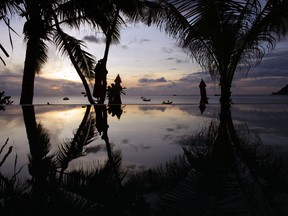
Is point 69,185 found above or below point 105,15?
below

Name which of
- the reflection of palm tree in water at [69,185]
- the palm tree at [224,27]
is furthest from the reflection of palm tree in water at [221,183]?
the palm tree at [224,27]

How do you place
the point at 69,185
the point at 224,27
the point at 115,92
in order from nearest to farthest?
the point at 69,185 → the point at 224,27 → the point at 115,92

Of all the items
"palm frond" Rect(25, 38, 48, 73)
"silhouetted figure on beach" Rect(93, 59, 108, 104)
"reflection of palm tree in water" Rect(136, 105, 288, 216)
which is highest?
"palm frond" Rect(25, 38, 48, 73)

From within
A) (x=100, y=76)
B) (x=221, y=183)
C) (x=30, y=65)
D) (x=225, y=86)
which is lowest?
(x=221, y=183)

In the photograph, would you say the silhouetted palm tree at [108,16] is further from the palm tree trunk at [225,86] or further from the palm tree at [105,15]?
the palm tree trunk at [225,86]

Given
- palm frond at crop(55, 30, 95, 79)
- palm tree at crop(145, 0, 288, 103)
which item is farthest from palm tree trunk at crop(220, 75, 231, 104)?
palm frond at crop(55, 30, 95, 79)

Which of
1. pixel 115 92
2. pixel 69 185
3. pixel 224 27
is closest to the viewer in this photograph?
pixel 69 185

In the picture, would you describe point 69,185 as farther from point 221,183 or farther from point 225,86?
point 225,86

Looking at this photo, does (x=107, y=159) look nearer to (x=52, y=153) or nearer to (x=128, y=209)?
(x=52, y=153)

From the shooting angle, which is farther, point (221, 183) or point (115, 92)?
point (115, 92)

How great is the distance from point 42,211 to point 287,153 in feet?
6.03

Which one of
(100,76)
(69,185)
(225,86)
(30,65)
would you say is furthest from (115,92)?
(69,185)

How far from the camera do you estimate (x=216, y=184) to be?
4.55 feet

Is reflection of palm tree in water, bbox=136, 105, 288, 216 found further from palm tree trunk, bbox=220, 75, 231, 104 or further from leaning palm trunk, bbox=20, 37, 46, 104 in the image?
leaning palm trunk, bbox=20, 37, 46, 104
